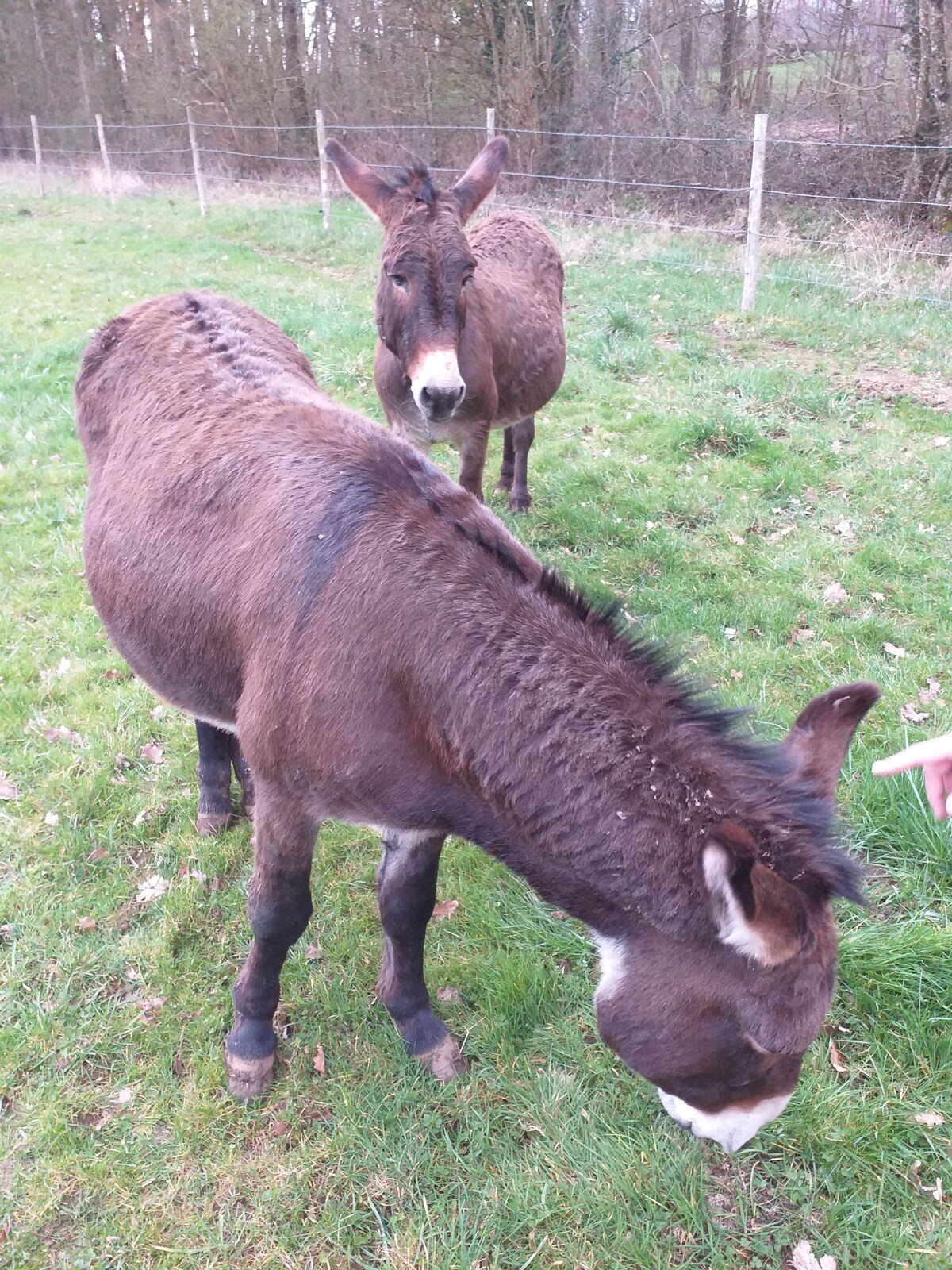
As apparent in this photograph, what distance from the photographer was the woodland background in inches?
507

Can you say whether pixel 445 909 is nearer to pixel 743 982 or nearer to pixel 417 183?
pixel 743 982

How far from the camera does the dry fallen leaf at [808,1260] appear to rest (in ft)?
6.72

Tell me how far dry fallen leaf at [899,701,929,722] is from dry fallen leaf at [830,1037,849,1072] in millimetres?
1651

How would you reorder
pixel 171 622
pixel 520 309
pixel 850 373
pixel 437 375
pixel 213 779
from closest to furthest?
pixel 171 622 < pixel 213 779 < pixel 437 375 < pixel 520 309 < pixel 850 373

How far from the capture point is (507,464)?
243 inches

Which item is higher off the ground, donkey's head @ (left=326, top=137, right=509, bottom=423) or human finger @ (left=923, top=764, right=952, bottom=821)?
donkey's head @ (left=326, top=137, right=509, bottom=423)

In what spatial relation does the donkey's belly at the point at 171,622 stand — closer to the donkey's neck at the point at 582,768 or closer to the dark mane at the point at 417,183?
the donkey's neck at the point at 582,768

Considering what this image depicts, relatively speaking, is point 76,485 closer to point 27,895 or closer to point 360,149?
point 27,895

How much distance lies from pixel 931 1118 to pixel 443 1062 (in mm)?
1415

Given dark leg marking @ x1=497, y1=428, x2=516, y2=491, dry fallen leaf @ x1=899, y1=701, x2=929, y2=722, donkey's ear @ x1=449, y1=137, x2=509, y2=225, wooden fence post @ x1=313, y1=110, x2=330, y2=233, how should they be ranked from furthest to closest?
1. wooden fence post @ x1=313, y1=110, x2=330, y2=233
2. dark leg marking @ x1=497, y1=428, x2=516, y2=491
3. donkey's ear @ x1=449, y1=137, x2=509, y2=225
4. dry fallen leaf @ x1=899, y1=701, x2=929, y2=722

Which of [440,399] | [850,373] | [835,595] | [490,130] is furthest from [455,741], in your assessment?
[490,130]

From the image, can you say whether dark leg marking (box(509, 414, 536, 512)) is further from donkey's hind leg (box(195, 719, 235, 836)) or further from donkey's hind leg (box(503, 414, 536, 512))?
donkey's hind leg (box(195, 719, 235, 836))

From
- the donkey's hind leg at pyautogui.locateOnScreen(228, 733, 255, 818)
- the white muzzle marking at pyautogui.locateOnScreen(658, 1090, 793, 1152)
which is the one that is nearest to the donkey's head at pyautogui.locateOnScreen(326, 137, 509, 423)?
the donkey's hind leg at pyautogui.locateOnScreen(228, 733, 255, 818)

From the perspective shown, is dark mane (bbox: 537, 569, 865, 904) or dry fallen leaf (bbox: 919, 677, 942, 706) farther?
dry fallen leaf (bbox: 919, 677, 942, 706)
